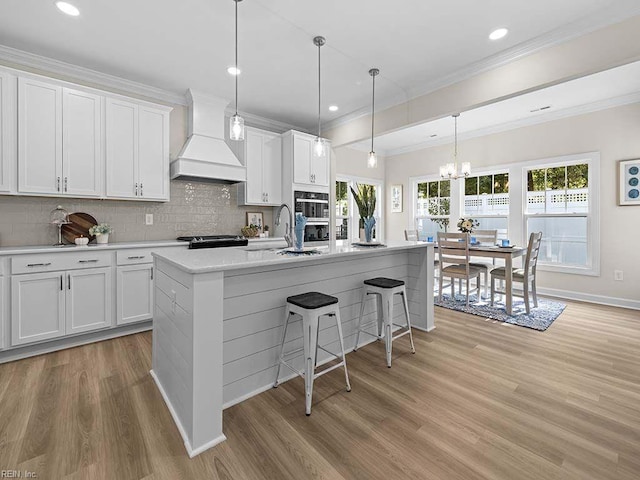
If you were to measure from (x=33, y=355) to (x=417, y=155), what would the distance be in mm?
6651

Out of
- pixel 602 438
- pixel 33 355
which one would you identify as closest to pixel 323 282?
pixel 602 438

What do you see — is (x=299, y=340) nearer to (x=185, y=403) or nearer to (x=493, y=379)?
(x=185, y=403)

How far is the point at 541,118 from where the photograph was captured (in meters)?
4.74

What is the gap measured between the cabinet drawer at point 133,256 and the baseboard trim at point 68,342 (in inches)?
27.9

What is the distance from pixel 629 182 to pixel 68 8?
6.46 meters

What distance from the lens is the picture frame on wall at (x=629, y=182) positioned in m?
3.98

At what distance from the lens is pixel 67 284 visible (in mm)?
2812

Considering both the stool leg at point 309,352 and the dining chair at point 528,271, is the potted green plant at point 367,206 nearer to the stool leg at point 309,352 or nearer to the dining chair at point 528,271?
the stool leg at point 309,352

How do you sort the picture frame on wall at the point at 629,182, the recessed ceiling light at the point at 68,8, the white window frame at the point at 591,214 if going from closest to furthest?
the recessed ceiling light at the point at 68,8, the picture frame on wall at the point at 629,182, the white window frame at the point at 591,214

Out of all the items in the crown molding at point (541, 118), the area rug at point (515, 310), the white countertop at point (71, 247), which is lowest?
the area rug at point (515, 310)

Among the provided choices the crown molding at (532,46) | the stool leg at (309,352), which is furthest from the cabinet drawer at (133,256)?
Answer: the crown molding at (532,46)

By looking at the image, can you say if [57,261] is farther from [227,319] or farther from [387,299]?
[387,299]

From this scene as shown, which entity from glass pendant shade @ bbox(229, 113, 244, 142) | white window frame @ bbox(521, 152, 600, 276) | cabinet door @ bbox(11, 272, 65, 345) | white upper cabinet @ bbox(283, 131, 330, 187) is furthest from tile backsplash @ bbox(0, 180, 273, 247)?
white window frame @ bbox(521, 152, 600, 276)

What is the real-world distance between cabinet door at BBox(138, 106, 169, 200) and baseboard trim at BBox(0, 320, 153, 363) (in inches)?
58.8
